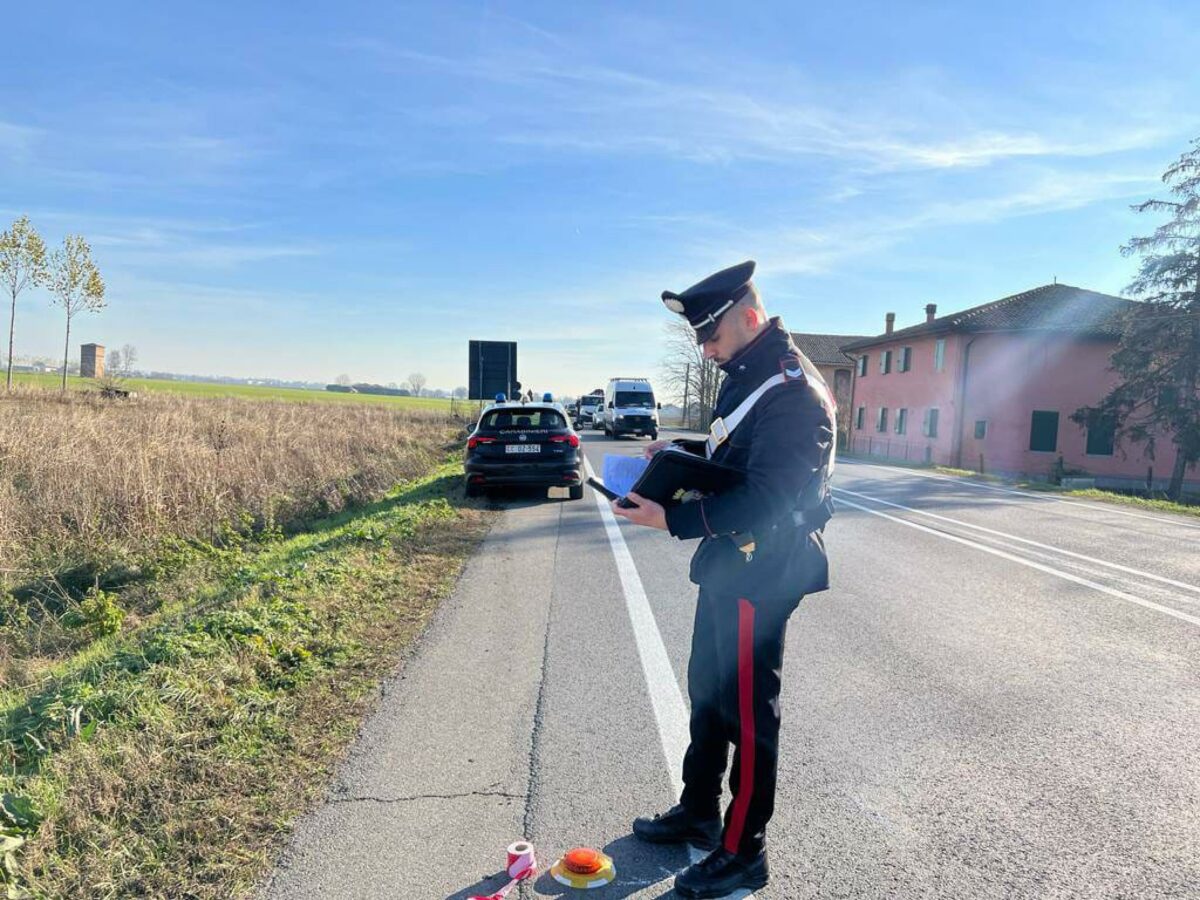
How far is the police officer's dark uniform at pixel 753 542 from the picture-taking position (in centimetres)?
240

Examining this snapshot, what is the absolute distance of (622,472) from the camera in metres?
2.79

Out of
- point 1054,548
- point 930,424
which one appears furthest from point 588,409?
point 1054,548

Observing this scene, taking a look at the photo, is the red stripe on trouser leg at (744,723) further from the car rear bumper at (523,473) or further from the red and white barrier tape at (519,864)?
the car rear bumper at (523,473)

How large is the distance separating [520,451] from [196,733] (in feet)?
29.7

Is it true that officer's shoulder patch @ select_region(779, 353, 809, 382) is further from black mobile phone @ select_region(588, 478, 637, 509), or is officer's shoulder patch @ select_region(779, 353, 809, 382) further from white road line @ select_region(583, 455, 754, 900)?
white road line @ select_region(583, 455, 754, 900)

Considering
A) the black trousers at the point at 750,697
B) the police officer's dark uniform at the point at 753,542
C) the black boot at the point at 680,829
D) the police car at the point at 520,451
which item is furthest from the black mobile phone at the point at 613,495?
the police car at the point at 520,451

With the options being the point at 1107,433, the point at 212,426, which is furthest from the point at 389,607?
the point at 1107,433

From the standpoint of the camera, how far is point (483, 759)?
3523 millimetres

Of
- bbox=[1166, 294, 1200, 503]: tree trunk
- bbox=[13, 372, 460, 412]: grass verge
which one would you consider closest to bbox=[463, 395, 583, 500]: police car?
bbox=[1166, 294, 1200, 503]: tree trunk

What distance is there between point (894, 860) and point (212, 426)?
1816 cm

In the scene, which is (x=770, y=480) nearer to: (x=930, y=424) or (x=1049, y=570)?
(x=1049, y=570)

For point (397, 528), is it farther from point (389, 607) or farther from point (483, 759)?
point (483, 759)

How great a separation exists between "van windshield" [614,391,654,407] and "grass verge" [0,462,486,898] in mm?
30503

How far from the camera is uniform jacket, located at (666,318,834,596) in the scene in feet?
7.81
